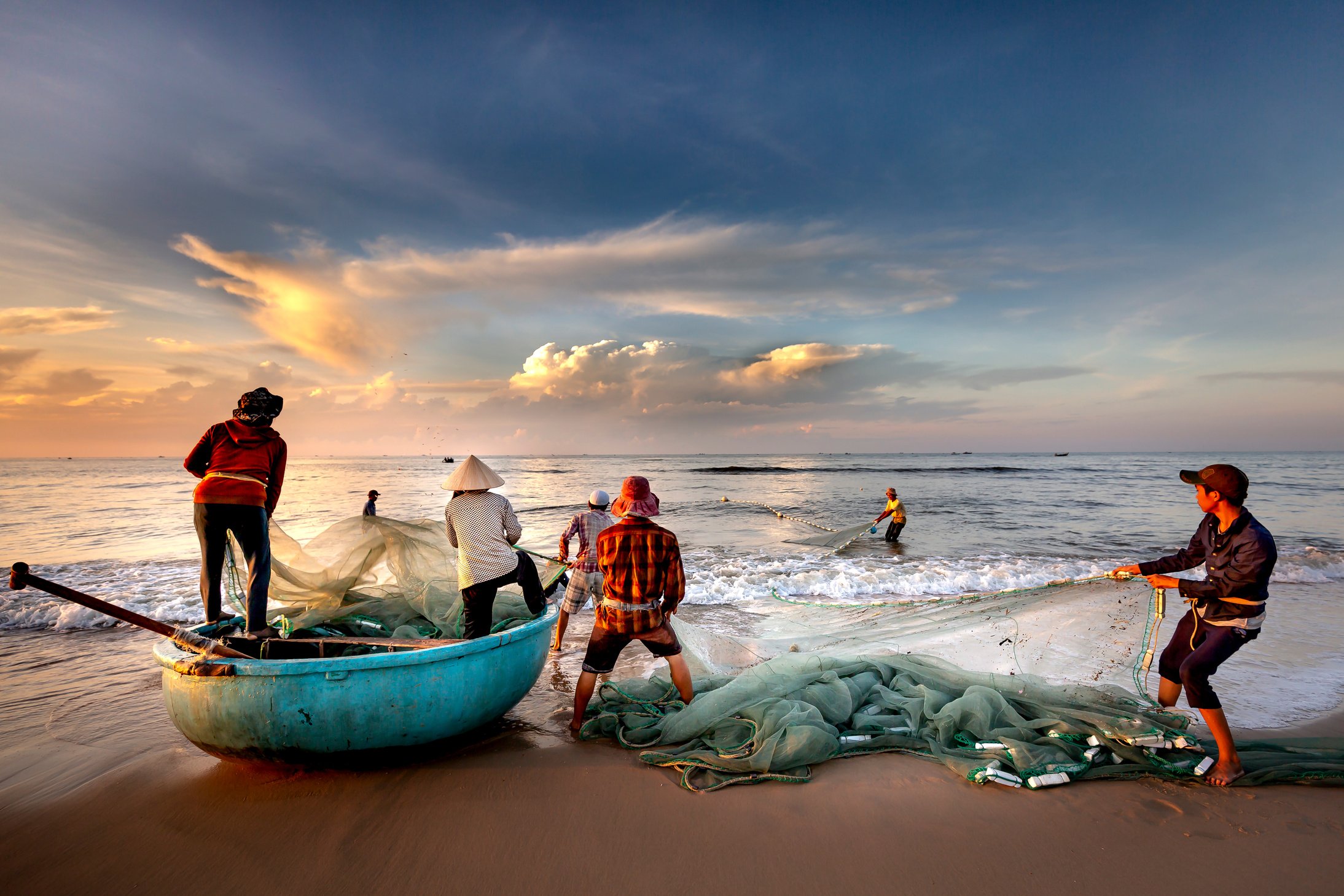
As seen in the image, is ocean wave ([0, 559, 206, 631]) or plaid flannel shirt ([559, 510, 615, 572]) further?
ocean wave ([0, 559, 206, 631])

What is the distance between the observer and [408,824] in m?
3.08

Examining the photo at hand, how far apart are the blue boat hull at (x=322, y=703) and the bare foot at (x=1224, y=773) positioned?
4182 mm

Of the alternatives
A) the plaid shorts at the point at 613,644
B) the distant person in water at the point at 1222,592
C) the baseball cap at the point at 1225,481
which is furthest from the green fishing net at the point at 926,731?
the baseball cap at the point at 1225,481

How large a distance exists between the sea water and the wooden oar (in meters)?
5.68

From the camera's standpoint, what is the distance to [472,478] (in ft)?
15.4

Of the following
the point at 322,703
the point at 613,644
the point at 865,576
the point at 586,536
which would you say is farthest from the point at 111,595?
the point at 865,576

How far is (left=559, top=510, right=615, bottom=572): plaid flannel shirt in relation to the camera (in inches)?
240

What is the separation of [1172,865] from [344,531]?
5.47 meters

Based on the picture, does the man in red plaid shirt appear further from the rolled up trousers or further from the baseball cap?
the baseball cap

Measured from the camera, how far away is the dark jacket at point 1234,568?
3338 mm

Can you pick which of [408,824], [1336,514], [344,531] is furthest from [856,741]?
[1336,514]

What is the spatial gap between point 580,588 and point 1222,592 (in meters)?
4.90

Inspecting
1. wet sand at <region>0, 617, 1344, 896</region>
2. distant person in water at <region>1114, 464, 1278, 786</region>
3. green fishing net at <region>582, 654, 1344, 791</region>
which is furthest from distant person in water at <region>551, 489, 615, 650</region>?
distant person in water at <region>1114, 464, 1278, 786</region>

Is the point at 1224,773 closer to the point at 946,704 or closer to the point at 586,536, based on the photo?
the point at 946,704
